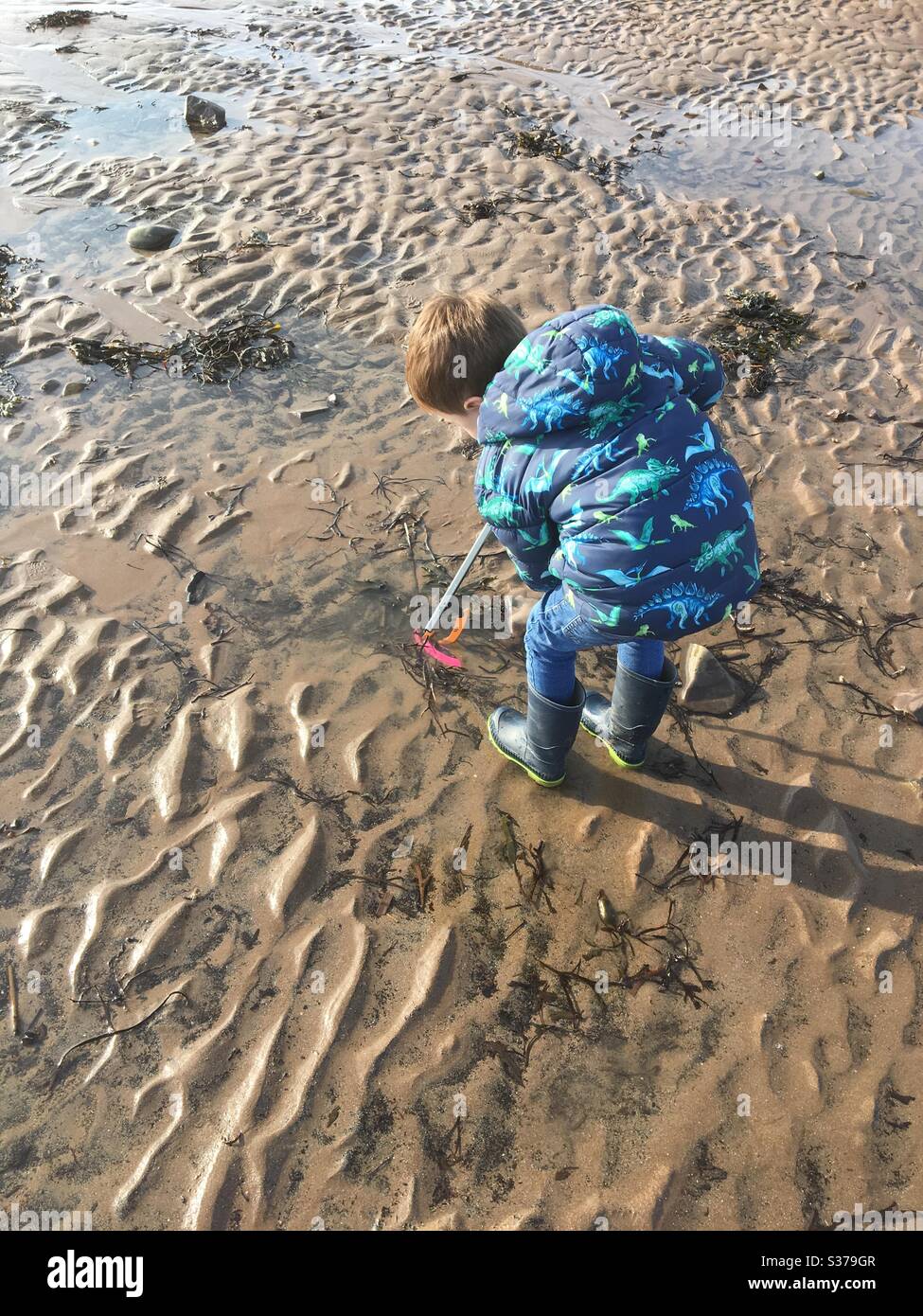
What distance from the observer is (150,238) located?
6965 millimetres

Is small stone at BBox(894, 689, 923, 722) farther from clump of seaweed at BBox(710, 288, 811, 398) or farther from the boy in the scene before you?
clump of seaweed at BBox(710, 288, 811, 398)

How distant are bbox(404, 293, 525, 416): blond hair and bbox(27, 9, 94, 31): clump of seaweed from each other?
13644 mm

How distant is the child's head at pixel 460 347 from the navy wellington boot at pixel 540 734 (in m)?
1.20

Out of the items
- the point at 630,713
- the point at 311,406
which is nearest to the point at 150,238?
the point at 311,406

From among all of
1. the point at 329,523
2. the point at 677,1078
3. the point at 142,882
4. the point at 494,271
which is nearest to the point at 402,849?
the point at 142,882

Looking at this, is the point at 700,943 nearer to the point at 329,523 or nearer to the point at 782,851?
the point at 782,851

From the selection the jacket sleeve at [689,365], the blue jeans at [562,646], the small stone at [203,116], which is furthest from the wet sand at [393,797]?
the small stone at [203,116]

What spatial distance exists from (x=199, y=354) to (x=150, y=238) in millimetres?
1988

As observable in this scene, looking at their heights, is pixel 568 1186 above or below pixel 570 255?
below

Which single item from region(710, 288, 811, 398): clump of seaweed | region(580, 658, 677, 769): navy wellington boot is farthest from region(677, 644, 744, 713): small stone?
region(710, 288, 811, 398): clump of seaweed

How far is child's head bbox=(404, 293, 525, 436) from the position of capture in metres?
2.42

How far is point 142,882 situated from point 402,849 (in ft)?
3.55
